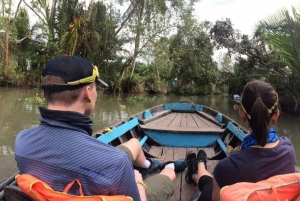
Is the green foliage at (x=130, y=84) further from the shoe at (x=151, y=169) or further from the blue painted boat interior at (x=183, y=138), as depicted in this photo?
the shoe at (x=151, y=169)

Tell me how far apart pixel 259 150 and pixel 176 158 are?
2.32 meters

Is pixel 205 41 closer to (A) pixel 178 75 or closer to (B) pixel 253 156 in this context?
(A) pixel 178 75

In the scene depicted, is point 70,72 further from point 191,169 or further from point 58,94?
point 191,169

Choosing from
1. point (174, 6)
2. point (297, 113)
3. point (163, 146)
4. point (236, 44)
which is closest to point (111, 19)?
point (174, 6)

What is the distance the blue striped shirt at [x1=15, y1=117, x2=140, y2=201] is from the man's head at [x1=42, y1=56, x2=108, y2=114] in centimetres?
10

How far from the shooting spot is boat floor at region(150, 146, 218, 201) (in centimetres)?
254

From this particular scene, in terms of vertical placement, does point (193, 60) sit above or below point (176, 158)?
above

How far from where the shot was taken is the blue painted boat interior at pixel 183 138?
4.17 meters

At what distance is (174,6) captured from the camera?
1742cm

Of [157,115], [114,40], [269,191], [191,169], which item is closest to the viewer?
[269,191]

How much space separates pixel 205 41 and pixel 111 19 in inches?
291

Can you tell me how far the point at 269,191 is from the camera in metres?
1.18

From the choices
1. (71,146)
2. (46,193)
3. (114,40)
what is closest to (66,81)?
(71,146)

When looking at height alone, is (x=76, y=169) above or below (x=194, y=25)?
below
